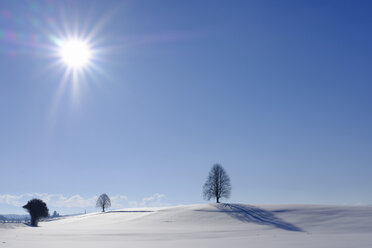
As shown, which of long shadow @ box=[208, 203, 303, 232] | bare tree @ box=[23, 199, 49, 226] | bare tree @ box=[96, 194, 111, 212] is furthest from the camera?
bare tree @ box=[96, 194, 111, 212]

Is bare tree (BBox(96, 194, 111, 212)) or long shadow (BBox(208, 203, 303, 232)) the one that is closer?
long shadow (BBox(208, 203, 303, 232))

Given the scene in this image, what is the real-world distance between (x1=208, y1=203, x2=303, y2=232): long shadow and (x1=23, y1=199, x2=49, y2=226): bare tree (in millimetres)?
48807

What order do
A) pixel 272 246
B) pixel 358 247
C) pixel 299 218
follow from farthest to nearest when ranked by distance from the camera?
1. pixel 299 218
2. pixel 272 246
3. pixel 358 247

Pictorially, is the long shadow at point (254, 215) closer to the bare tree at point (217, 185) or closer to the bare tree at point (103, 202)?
the bare tree at point (217, 185)

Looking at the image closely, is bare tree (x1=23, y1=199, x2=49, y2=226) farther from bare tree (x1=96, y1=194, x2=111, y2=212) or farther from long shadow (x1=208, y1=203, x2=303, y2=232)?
long shadow (x1=208, y1=203, x2=303, y2=232)

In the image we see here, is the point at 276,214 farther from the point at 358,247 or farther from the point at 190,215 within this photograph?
the point at 358,247

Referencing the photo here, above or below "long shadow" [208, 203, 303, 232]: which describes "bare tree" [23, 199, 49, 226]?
below

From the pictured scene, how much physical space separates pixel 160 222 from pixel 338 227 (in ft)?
89.5

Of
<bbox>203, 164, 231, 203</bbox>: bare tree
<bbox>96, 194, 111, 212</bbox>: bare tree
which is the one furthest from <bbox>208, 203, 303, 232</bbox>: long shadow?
<bbox>96, 194, 111, 212</bbox>: bare tree

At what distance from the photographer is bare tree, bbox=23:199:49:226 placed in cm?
7850

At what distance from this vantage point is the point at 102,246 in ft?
69.5

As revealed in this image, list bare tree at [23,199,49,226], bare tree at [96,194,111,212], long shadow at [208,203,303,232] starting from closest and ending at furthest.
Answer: long shadow at [208,203,303,232] → bare tree at [23,199,49,226] → bare tree at [96,194,111,212]

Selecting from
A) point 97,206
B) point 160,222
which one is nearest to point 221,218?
point 160,222

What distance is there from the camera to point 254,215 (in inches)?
2100
